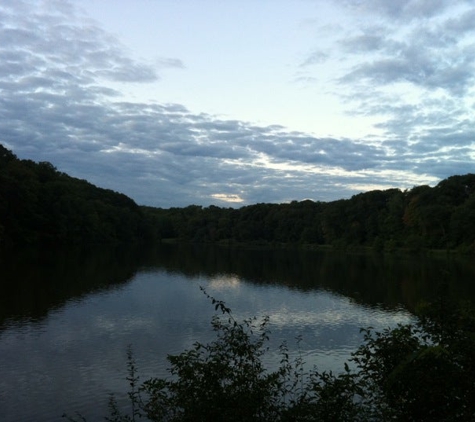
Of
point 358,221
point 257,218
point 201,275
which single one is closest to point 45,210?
point 201,275

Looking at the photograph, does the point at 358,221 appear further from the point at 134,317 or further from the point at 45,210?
the point at 134,317

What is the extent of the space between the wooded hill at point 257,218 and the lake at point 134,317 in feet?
115

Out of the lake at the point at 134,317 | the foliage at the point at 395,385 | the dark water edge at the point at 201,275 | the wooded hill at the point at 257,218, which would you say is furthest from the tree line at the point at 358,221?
the foliage at the point at 395,385

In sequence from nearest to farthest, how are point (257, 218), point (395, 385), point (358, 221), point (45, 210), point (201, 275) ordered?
point (395, 385) → point (201, 275) → point (45, 210) → point (358, 221) → point (257, 218)

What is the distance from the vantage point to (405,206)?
10862 centimetres

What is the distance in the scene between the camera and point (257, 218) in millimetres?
158875

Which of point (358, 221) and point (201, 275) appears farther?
point (358, 221)

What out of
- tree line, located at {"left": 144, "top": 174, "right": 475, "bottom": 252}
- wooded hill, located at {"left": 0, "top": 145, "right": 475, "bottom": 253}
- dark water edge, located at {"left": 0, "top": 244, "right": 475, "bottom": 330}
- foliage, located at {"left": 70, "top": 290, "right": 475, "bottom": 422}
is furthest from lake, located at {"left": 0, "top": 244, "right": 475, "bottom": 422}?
tree line, located at {"left": 144, "top": 174, "right": 475, "bottom": 252}

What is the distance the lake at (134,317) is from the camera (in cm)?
1477

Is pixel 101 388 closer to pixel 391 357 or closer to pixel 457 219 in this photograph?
pixel 391 357

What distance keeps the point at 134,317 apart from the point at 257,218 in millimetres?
133522

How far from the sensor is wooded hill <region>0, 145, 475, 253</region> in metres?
82.7

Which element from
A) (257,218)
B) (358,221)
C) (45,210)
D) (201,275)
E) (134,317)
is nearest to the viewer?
(134,317)

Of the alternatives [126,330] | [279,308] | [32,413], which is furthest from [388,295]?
[32,413]
